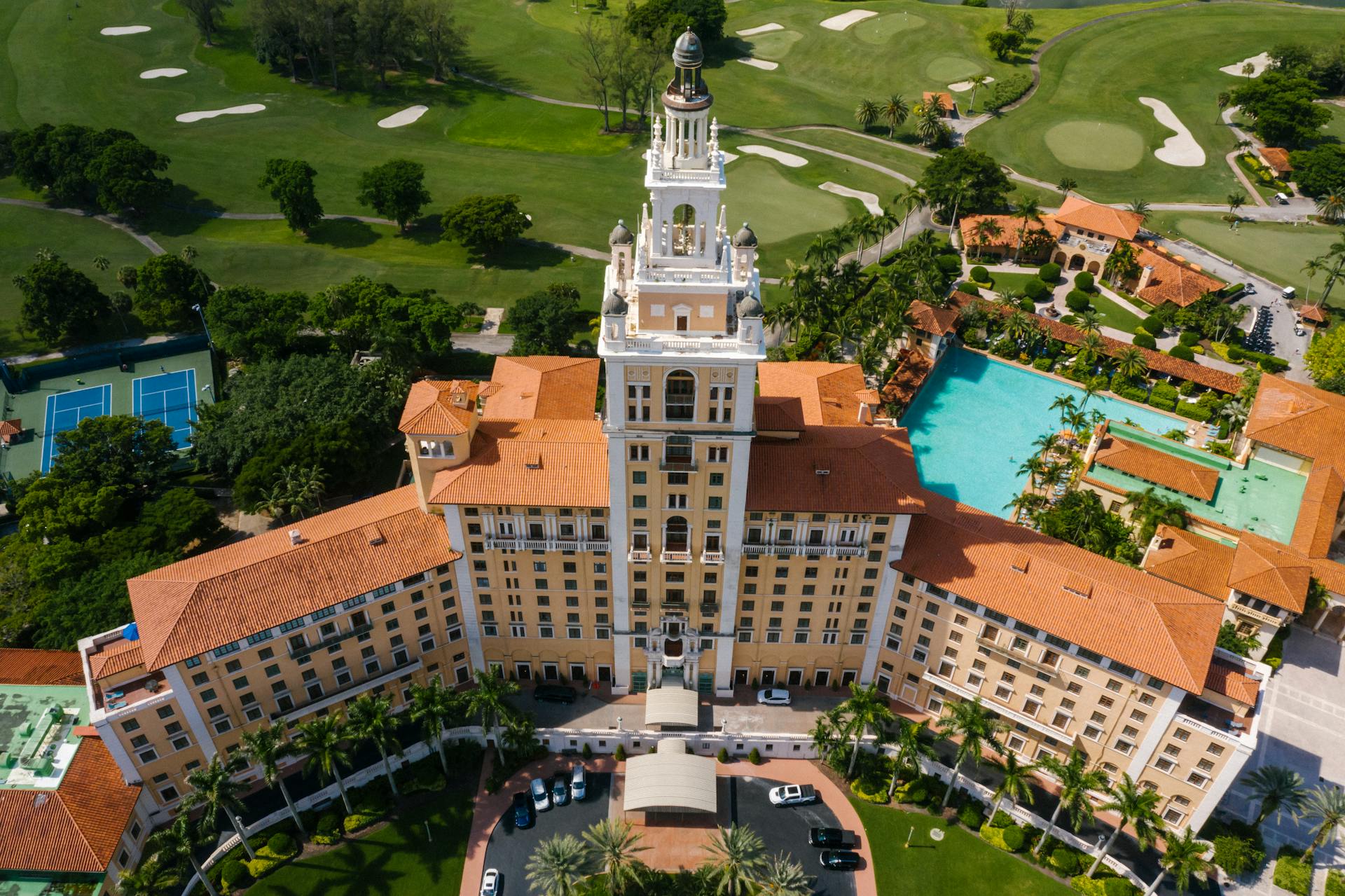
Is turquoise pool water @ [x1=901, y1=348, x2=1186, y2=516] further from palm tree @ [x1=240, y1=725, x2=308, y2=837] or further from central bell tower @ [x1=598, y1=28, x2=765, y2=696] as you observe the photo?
palm tree @ [x1=240, y1=725, x2=308, y2=837]

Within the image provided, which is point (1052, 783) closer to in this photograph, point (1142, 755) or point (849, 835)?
point (1142, 755)

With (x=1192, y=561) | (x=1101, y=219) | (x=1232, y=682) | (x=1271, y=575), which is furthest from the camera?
(x=1101, y=219)

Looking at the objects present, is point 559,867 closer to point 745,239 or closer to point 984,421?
point 745,239

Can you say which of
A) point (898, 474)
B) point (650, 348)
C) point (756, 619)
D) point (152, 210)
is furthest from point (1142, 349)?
point (152, 210)

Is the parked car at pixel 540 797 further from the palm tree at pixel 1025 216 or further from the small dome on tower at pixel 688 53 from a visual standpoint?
the palm tree at pixel 1025 216

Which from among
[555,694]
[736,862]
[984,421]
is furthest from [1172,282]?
[736,862]

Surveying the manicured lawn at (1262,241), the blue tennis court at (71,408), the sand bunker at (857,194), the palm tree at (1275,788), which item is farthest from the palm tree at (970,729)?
the sand bunker at (857,194)

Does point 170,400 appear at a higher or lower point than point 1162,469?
lower
